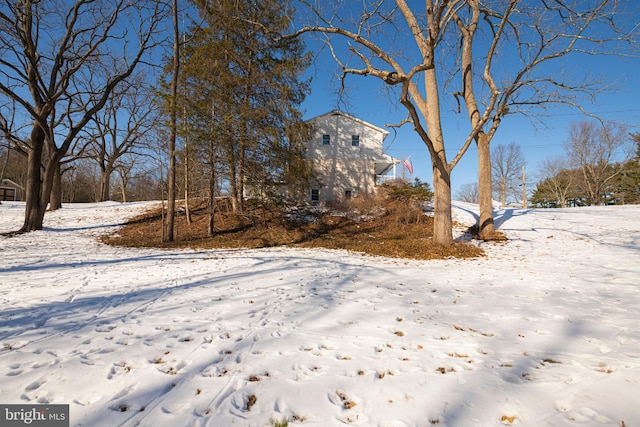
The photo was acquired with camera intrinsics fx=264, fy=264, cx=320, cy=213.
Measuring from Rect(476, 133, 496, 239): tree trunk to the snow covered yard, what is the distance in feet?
12.8

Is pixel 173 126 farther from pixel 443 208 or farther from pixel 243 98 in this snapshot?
pixel 443 208

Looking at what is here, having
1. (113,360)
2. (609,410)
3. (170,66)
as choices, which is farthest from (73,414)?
(170,66)

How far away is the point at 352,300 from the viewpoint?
4.20 m

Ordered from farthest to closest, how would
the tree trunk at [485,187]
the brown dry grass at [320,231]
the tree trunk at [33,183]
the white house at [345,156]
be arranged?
the white house at [345,156]
the tree trunk at [33,183]
the tree trunk at [485,187]
the brown dry grass at [320,231]

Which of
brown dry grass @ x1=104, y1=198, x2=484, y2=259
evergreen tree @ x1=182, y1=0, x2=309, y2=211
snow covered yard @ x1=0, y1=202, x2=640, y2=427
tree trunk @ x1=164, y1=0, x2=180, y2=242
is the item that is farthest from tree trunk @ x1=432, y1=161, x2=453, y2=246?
tree trunk @ x1=164, y1=0, x2=180, y2=242

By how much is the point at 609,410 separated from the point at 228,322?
3.43m

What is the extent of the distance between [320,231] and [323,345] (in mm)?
10392

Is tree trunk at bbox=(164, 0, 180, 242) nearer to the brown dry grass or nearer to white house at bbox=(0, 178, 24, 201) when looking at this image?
the brown dry grass

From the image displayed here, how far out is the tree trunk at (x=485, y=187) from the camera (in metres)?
10.0

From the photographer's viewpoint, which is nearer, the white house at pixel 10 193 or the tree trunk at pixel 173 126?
the tree trunk at pixel 173 126

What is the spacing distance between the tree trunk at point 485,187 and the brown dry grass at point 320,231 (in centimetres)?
202

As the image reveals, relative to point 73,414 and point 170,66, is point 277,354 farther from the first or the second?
point 170,66

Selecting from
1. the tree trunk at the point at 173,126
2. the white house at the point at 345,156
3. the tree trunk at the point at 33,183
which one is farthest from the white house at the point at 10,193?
the white house at the point at 345,156

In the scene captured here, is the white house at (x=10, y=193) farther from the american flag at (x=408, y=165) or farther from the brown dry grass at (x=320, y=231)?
the american flag at (x=408, y=165)
